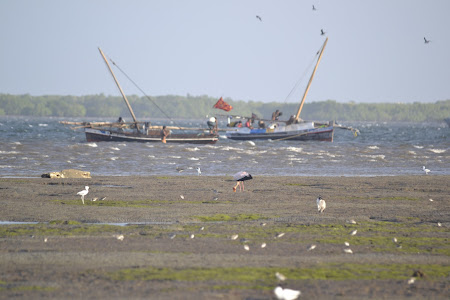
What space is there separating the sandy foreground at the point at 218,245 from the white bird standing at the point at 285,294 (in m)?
0.26

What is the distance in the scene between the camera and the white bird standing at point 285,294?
28.4 ft

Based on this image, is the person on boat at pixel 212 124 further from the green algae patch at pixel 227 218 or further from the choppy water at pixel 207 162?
the green algae patch at pixel 227 218

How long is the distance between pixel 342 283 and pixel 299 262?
4.33 ft

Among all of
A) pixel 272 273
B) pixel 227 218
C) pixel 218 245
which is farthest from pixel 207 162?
pixel 272 273

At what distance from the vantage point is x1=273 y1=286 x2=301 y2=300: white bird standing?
866cm

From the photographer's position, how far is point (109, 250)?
456 inches

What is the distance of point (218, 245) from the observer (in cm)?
1218

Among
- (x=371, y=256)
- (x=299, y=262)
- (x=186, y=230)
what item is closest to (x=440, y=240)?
(x=371, y=256)

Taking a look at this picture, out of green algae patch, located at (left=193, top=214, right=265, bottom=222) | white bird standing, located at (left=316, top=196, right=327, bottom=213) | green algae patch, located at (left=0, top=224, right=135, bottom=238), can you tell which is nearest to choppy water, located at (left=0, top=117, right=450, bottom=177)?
green algae patch, located at (left=193, top=214, right=265, bottom=222)

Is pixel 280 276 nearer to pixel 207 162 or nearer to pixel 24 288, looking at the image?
pixel 24 288

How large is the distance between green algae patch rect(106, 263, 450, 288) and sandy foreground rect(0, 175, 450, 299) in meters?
0.02

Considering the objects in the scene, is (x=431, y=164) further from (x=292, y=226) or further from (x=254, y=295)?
(x=254, y=295)

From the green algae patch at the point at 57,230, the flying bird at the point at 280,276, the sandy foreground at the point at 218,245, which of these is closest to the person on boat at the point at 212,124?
the sandy foreground at the point at 218,245

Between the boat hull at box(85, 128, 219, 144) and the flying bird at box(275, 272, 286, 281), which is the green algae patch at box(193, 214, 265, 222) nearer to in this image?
the flying bird at box(275, 272, 286, 281)
